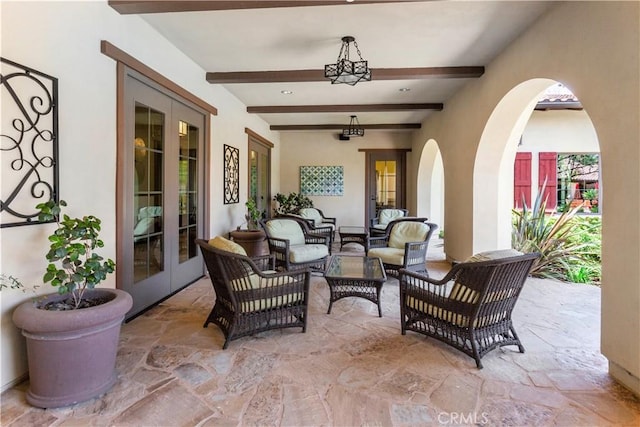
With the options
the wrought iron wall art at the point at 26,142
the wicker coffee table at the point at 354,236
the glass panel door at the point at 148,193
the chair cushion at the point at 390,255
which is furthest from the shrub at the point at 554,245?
the wrought iron wall art at the point at 26,142

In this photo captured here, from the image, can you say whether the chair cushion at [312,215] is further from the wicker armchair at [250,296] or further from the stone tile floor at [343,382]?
the wicker armchair at [250,296]

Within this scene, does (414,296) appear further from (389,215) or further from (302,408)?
(389,215)

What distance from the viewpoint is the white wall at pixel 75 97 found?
205 cm

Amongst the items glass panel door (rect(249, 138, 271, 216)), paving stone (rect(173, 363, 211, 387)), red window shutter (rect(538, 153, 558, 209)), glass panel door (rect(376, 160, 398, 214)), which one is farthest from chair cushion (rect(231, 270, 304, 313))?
red window shutter (rect(538, 153, 558, 209))

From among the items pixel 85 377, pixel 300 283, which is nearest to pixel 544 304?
pixel 300 283

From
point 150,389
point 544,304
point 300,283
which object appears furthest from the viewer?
point 544,304

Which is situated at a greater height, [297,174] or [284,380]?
[297,174]

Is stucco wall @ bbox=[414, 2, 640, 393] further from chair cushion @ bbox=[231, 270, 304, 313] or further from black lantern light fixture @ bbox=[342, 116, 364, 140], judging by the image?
black lantern light fixture @ bbox=[342, 116, 364, 140]

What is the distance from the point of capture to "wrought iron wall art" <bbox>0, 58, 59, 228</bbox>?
1973 mm

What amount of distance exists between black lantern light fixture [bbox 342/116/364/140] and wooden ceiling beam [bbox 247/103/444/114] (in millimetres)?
1092

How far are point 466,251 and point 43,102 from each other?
5085 millimetres

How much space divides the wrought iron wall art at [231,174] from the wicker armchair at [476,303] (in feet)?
12.1

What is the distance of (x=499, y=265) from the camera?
2268 mm

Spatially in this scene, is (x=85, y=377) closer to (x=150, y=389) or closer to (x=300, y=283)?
(x=150, y=389)
